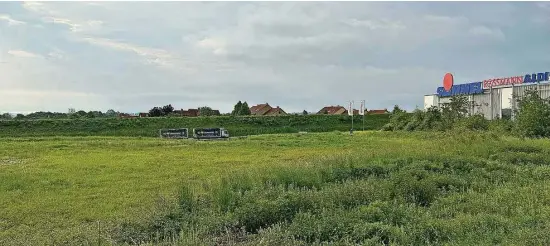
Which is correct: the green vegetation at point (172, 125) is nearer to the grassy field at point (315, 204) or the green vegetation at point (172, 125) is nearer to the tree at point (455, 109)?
the tree at point (455, 109)

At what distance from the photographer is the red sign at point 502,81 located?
35.2m

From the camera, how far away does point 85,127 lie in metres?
47.7

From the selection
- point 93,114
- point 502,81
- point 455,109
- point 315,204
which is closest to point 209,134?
point 455,109

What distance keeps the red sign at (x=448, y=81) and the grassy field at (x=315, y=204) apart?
34.0 metres

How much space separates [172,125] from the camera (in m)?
50.7

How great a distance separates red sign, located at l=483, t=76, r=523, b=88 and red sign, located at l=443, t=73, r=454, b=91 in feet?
15.7

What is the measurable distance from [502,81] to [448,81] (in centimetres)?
837

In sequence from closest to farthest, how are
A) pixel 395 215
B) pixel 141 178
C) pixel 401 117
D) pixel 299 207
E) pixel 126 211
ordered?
1. pixel 395 215
2. pixel 299 207
3. pixel 126 211
4. pixel 141 178
5. pixel 401 117

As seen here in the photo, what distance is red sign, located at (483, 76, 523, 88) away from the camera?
1387 inches

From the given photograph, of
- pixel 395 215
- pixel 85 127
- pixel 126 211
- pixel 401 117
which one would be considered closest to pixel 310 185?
pixel 395 215

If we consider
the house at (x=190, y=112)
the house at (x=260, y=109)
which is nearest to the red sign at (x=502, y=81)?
the house at (x=190, y=112)

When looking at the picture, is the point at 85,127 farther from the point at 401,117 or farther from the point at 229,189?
the point at 229,189

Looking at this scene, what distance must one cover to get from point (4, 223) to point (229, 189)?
142 inches

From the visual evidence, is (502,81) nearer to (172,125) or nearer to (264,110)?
(172,125)
